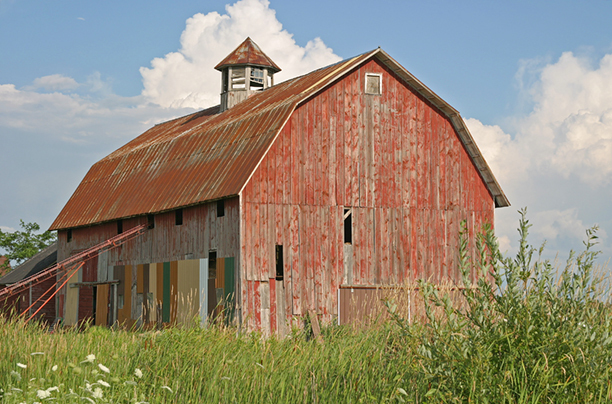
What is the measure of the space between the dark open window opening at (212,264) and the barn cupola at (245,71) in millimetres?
10506

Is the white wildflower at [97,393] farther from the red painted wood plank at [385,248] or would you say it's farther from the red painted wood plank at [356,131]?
the red painted wood plank at [385,248]

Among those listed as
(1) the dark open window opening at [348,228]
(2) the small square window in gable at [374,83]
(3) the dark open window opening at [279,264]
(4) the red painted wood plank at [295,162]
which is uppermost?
(2) the small square window in gable at [374,83]

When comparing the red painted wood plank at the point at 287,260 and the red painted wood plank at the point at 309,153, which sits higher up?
the red painted wood plank at the point at 309,153

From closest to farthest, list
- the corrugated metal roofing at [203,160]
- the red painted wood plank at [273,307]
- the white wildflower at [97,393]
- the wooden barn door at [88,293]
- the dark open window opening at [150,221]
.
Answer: the white wildflower at [97,393] → the red painted wood plank at [273,307] → the corrugated metal roofing at [203,160] → the dark open window opening at [150,221] → the wooden barn door at [88,293]

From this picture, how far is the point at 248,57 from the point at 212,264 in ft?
42.3

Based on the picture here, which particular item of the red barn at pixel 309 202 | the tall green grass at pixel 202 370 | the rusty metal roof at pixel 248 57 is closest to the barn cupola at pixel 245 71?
the rusty metal roof at pixel 248 57

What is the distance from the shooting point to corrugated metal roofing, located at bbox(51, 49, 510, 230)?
65.2ft

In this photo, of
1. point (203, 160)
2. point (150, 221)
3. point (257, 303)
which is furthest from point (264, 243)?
point (150, 221)

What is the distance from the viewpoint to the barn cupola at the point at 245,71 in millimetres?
29578

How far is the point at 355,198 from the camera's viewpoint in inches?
805

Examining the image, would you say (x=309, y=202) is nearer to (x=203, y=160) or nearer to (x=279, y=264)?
(x=279, y=264)

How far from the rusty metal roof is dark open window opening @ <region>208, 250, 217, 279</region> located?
484 inches

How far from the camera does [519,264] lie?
7551 millimetres

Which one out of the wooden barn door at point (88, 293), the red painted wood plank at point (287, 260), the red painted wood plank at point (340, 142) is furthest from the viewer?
the wooden barn door at point (88, 293)
